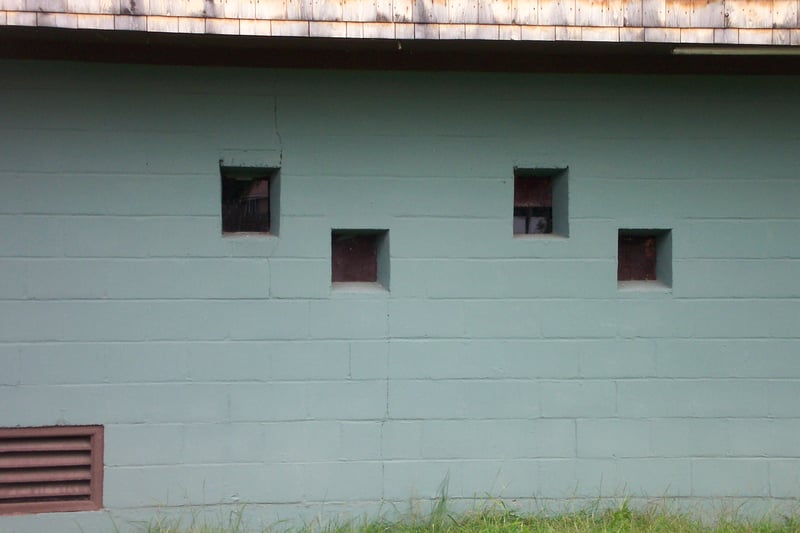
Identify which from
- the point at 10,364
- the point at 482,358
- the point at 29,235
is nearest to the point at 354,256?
the point at 482,358

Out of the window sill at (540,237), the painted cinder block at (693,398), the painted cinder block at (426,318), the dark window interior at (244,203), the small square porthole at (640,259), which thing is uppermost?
the dark window interior at (244,203)

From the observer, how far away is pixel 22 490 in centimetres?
446

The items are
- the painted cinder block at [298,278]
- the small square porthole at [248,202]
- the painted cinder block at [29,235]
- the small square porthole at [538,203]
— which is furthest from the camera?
the small square porthole at [538,203]

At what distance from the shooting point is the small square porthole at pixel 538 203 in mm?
4809

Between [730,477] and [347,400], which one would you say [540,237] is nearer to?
[347,400]

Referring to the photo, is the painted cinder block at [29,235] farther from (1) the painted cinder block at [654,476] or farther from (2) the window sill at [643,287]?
(1) the painted cinder block at [654,476]

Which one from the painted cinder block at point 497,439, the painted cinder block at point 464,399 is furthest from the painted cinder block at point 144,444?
the painted cinder block at point 497,439

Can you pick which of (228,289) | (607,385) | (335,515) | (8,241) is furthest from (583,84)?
(8,241)

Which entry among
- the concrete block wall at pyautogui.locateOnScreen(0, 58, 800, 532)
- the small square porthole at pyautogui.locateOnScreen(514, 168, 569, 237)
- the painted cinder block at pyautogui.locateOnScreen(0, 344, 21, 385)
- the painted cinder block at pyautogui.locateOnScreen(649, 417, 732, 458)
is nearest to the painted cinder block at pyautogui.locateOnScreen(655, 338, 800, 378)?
the concrete block wall at pyautogui.locateOnScreen(0, 58, 800, 532)

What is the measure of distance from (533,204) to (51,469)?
287 centimetres

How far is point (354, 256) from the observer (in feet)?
15.5

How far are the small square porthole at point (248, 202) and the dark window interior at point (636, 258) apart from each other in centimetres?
190

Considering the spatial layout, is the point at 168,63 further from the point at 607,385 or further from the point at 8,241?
the point at 607,385

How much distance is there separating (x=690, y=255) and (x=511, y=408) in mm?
1256
